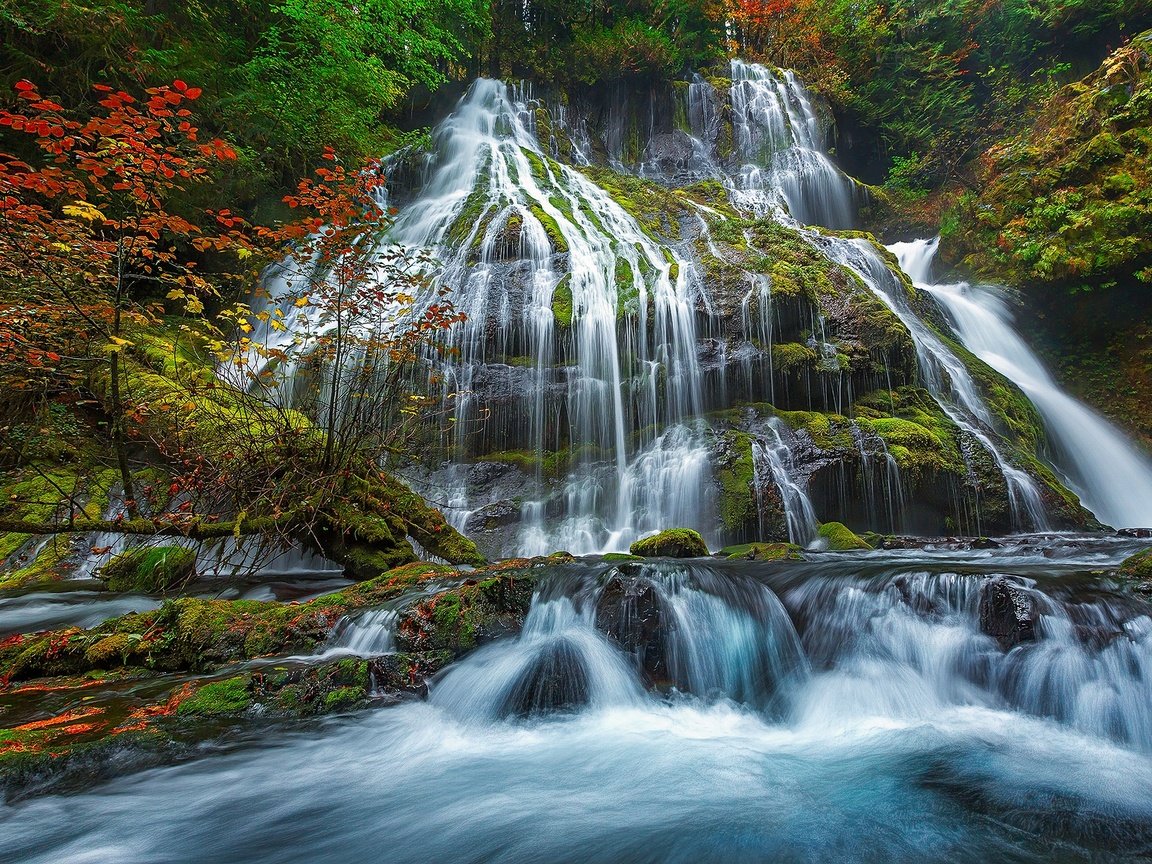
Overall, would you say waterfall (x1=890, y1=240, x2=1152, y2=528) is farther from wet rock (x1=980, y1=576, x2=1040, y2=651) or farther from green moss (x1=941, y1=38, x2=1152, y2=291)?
wet rock (x1=980, y1=576, x2=1040, y2=651)

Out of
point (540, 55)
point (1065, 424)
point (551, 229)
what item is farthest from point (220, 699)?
point (540, 55)

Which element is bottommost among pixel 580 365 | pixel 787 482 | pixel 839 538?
pixel 839 538

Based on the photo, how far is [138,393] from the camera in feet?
22.4

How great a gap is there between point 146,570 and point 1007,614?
7846mm

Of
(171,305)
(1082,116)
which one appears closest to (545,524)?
(171,305)

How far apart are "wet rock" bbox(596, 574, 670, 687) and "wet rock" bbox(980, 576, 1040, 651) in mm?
2297

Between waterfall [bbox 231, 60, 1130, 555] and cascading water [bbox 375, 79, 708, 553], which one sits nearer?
waterfall [bbox 231, 60, 1130, 555]

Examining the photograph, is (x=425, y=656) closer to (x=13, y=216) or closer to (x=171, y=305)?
(x=13, y=216)

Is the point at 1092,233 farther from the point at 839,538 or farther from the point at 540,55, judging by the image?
the point at 540,55

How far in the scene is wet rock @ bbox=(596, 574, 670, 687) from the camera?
4.05 m

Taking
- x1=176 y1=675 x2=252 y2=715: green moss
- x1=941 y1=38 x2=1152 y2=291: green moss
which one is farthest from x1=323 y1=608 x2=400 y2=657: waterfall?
x1=941 y1=38 x2=1152 y2=291: green moss

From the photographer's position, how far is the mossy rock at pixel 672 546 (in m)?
6.78

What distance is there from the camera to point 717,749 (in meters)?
3.30

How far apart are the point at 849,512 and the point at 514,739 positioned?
6740mm
